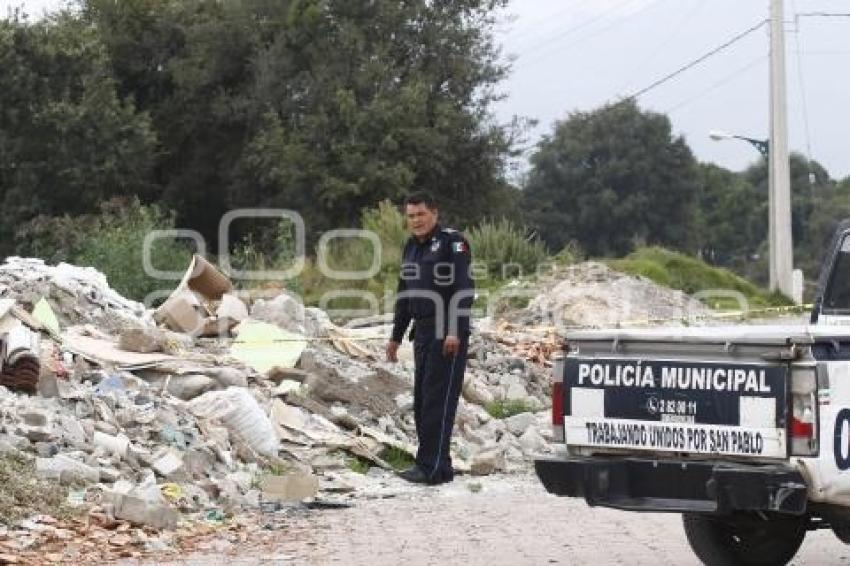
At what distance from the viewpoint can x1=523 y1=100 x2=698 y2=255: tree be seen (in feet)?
241

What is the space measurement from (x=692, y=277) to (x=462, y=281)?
1772 cm

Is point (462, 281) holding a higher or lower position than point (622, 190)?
lower

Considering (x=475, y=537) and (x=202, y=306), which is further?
(x=202, y=306)

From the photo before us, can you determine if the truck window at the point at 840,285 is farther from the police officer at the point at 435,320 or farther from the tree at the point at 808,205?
the tree at the point at 808,205

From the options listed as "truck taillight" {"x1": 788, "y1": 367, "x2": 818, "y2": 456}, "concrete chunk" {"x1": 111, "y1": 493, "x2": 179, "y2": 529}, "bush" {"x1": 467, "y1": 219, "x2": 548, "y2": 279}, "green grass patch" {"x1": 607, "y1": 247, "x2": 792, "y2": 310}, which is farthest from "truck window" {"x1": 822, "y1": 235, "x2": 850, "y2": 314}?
"bush" {"x1": 467, "y1": 219, "x2": 548, "y2": 279}

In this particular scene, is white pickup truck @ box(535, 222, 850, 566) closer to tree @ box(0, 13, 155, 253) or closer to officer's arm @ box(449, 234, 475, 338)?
officer's arm @ box(449, 234, 475, 338)

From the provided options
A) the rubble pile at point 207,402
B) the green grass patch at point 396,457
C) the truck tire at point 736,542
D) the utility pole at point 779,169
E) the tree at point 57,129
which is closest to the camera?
the truck tire at point 736,542

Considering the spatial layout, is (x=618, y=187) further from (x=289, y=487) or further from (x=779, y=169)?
(x=289, y=487)

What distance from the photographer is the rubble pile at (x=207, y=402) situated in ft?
35.7

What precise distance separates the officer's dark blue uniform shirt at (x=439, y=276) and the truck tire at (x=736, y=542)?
3348 millimetres

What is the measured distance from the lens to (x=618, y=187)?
→ 247ft

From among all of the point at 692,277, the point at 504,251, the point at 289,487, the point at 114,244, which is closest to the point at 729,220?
the point at 692,277

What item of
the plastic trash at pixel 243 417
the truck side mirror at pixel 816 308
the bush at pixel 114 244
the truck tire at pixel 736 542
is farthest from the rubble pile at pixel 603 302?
the truck tire at pixel 736 542

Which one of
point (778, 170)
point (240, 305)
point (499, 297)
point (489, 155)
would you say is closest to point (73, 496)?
point (240, 305)
